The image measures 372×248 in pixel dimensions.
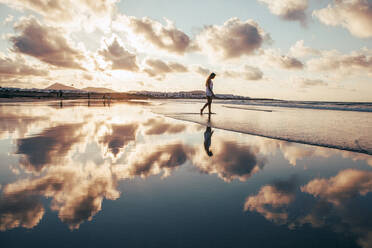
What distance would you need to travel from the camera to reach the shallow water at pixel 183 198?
2.24 meters

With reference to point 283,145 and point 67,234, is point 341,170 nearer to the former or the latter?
point 283,145

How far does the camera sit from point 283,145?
6543 millimetres

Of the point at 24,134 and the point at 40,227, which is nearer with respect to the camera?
the point at 40,227

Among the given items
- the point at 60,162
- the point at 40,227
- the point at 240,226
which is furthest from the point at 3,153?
the point at 240,226

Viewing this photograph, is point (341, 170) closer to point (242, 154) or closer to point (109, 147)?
point (242, 154)

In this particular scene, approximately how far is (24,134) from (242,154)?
7.30m

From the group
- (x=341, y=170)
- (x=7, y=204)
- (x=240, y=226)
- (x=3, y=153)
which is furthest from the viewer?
(x=3, y=153)

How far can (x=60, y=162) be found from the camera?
15.2 ft

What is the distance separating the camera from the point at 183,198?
10.1 feet

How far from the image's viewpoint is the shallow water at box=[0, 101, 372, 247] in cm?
224

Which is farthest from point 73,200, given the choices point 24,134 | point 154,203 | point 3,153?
point 24,134

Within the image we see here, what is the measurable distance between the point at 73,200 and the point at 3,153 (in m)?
3.62

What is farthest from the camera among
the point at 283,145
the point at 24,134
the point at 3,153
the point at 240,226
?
the point at 24,134

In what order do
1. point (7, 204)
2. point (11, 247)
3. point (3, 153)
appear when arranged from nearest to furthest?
point (11, 247)
point (7, 204)
point (3, 153)
